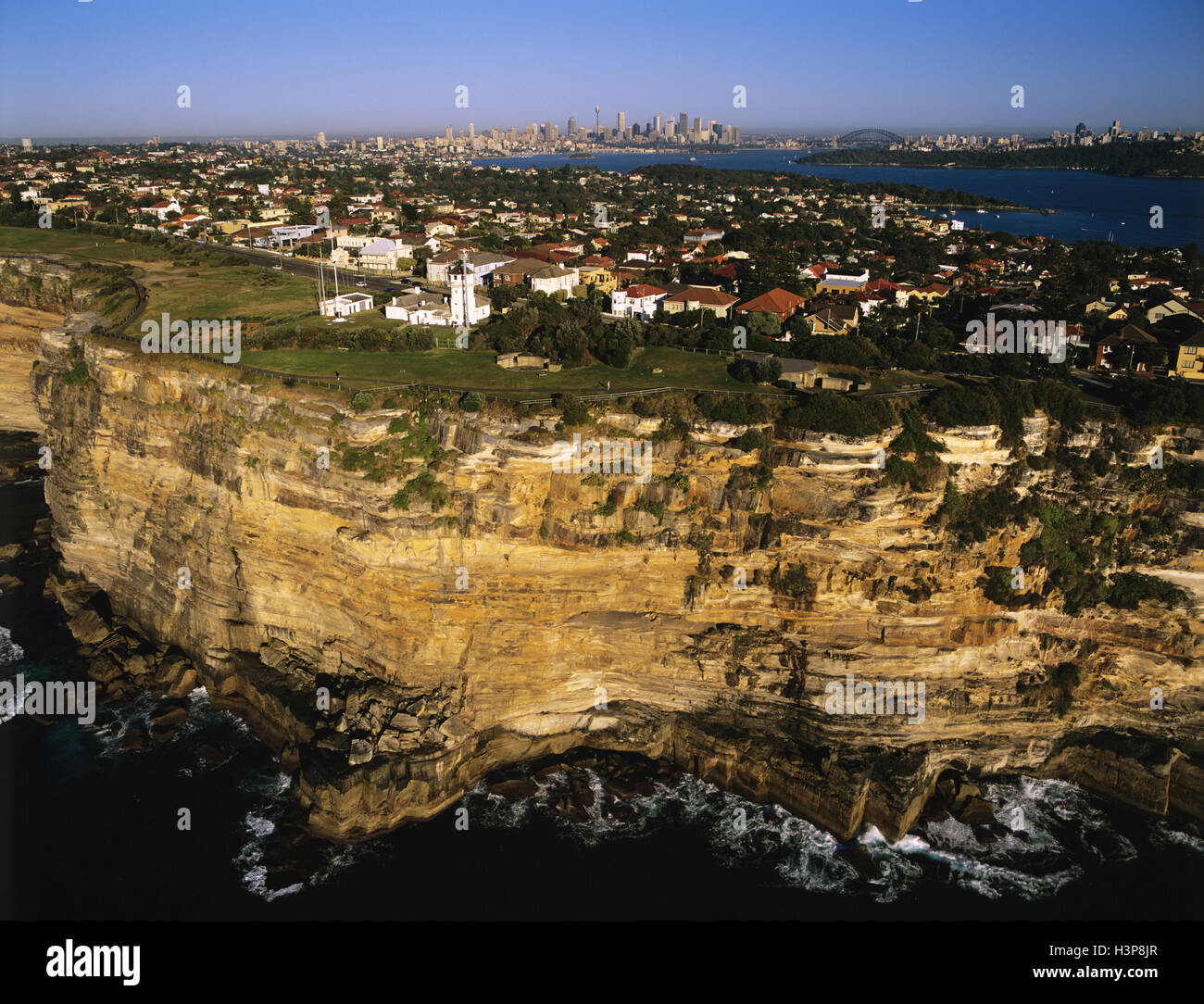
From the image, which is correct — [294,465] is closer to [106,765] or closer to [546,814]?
[106,765]

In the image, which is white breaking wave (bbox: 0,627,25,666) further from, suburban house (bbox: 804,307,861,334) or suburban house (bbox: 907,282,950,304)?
suburban house (bbox: 907,282,950,304)

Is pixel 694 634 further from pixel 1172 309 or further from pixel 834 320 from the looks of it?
pixel 1172 309

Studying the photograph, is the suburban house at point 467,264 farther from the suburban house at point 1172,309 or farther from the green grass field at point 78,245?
the suburban house at point 1172,309

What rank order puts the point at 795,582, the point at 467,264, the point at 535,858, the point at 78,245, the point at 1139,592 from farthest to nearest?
the point at 78,245 < the point at 467,264 < the point at 1139,592 < the point at 795,582 < the point at 535,858

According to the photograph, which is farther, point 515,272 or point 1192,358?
point 515,272

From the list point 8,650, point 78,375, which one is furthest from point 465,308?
point 8,650

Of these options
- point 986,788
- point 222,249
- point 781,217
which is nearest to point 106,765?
point 986,788

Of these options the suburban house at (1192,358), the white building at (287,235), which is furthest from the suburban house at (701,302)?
the white building at (287,235)
